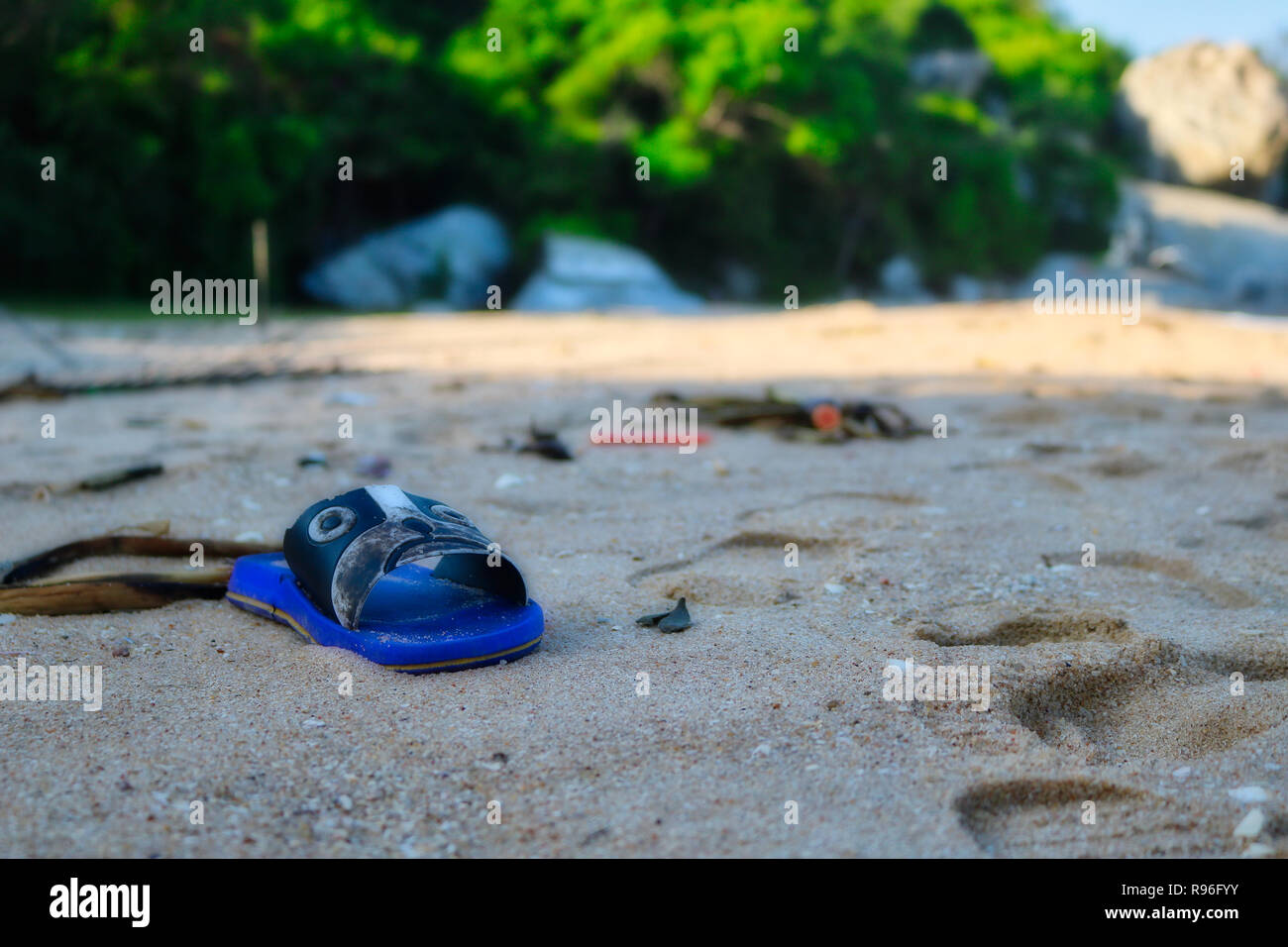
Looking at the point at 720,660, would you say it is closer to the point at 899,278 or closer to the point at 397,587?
the point at 397,587

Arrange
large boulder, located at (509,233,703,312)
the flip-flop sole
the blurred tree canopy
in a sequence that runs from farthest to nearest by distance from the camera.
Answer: large boulder, located at (509,233,703,312)
the blurred tree canopy
the flip-flop sole

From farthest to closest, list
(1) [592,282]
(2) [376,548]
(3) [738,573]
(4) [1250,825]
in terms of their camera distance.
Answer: (1) [592,282], (3) [738,573], (2) [376,548], (4) [1250,825]

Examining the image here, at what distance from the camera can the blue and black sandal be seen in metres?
1.71

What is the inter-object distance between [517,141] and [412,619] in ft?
45.0

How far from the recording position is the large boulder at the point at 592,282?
39.6ft

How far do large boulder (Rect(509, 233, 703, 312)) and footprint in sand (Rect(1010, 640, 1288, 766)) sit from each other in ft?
33.6

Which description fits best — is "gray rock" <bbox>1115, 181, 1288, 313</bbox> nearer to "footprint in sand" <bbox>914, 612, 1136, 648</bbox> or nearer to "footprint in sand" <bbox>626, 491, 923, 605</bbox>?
"footprint in sand" <bbox>626, 491, 923, 605</bbox>

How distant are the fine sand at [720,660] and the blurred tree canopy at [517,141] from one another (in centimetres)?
822

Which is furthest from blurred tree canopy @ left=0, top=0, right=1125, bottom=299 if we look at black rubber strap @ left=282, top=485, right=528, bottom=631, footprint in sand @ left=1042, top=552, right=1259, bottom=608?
footprint in sand @ left=1042, top=552, right=1259, bottom=608

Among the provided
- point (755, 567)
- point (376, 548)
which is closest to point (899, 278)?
point (755, 567)

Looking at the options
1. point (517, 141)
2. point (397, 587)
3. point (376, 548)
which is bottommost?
point (397, 587)

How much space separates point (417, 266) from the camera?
12.5 metres

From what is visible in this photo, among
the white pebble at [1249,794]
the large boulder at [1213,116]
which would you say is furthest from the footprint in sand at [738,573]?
the large boulder at [1213,116]
